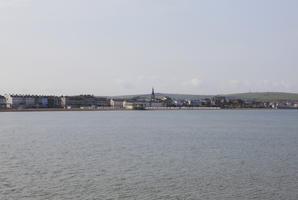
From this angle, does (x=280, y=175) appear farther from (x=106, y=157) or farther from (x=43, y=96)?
(x=43, y=96)

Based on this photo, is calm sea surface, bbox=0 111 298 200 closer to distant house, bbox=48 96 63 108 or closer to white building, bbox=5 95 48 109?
white building, bbox=5 95 48 109

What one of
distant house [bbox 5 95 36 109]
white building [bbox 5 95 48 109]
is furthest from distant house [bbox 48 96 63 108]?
distant house [bbox 5 95 36 109]

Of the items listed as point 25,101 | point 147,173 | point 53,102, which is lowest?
point 147,173

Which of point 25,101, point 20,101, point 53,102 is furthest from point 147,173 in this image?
point 53,102

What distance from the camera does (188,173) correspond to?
67.6 ft

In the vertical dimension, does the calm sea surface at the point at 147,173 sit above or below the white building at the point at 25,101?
below

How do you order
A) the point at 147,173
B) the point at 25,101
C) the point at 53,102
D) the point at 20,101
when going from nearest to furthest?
the point at 147,173, the point at 20,101, the point at 25,101, the point at 53,102

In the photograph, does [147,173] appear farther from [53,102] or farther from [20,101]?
[53,102]

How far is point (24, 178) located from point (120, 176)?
4740 mm

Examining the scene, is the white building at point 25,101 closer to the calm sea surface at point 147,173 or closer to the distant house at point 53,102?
the distant house at point 53,102

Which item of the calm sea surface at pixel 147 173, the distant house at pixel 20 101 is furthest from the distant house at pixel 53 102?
the calm sea surface at pixel 147 173

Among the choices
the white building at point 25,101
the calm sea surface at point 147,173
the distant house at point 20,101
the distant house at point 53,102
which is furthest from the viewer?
the distant house at point 53,102

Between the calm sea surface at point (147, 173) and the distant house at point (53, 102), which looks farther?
the distant house at point (53, 102)

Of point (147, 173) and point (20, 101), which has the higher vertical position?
point (20, 101)
